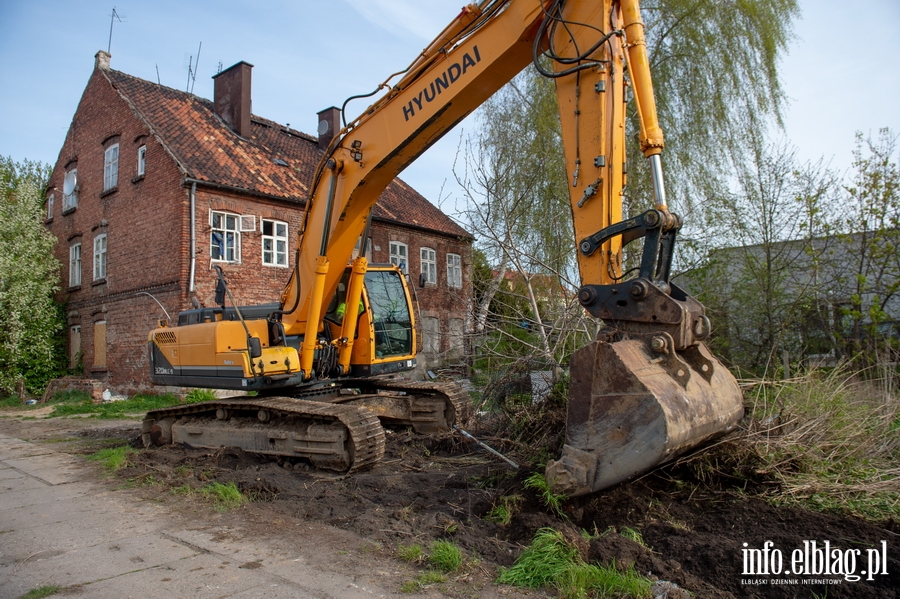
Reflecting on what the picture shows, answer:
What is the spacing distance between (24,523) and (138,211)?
12686 mm

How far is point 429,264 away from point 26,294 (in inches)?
467

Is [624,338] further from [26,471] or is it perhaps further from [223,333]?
[26,471]

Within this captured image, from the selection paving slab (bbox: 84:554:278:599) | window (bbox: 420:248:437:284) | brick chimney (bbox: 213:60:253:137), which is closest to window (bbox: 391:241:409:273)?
window (bbox: 420:248:437:284)

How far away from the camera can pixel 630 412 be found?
3703 mm

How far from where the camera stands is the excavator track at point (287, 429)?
6.27 m

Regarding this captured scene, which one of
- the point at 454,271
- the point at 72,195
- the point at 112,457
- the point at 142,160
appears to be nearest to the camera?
the point at 112,457

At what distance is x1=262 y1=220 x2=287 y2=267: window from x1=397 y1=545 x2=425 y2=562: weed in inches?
531

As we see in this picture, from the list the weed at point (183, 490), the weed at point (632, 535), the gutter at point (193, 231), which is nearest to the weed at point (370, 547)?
the weed at point (632, 535)

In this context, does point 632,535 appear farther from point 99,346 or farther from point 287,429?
point 99,346

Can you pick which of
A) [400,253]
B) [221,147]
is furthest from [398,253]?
[221,147]

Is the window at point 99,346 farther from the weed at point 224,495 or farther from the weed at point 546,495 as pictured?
the weed at point 546,495

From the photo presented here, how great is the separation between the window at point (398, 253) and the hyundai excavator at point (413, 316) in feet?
40.4

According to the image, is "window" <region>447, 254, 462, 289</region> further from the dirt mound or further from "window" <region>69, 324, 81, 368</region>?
the dirt mound

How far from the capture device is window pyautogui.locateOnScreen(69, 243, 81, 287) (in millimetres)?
18938
